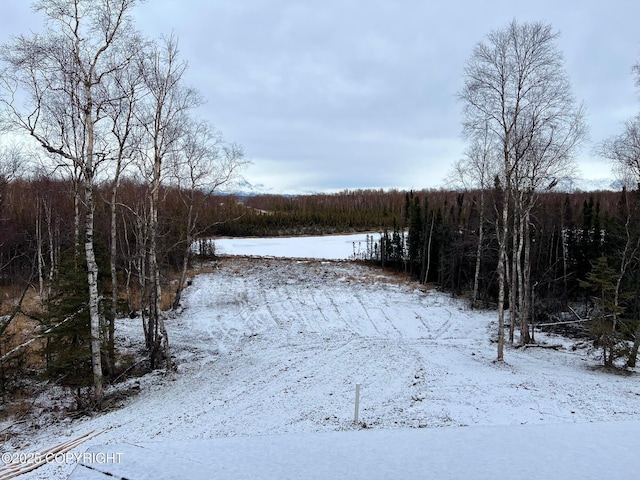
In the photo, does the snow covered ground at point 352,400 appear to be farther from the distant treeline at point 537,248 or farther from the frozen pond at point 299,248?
the frozen pond at point 299,248

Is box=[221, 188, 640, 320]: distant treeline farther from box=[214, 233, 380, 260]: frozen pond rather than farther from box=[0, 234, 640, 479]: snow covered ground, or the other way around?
box=[214, 233, 380, 260]: frozen pond

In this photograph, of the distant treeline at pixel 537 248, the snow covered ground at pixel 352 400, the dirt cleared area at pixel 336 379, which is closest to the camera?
the snow covered ground at pixel 352 400

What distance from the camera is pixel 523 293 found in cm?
1797

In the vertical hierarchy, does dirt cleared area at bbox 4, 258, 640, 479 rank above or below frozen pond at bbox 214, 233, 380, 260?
below

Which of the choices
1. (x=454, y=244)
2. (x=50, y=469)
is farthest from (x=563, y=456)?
(x=454, y=244)

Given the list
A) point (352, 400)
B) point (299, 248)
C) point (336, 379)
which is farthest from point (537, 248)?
point (299, 248)

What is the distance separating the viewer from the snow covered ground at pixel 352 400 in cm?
437

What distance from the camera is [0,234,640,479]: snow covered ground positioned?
14.3ft

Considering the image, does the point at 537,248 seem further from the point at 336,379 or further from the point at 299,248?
the point at 299,248

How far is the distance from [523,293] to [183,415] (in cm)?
1599

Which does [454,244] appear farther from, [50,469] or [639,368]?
[50,469]

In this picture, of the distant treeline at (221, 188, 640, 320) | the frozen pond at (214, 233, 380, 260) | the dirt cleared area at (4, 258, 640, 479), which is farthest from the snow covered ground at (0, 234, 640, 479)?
the frozen pond at (214, 233, 380, 260)

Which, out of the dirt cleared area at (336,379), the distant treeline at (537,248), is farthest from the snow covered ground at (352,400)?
the distant treeline at (537,248)

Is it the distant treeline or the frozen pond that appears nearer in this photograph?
the distant treeline
